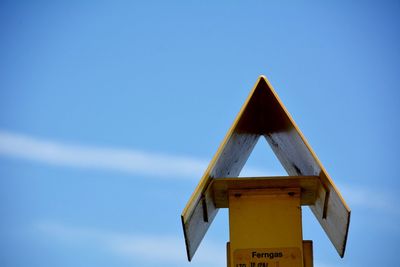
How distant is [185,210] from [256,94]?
164 centimetres

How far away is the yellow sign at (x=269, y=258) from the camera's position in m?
6.81

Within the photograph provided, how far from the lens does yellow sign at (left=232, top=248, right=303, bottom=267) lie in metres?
6.81

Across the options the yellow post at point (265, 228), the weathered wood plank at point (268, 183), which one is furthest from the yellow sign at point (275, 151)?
the yellow post at point (265, 228)

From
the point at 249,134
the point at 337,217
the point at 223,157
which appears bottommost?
the point at 337,217

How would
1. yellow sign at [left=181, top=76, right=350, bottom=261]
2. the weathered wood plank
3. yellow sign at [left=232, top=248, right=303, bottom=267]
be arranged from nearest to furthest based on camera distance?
yellow sign at [left=181, top=76, right=350, bottom=261] < yellow sign at [left=232, top=248, right=303, bottom=267] < the weathered wood plank

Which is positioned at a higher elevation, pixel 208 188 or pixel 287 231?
pixel 208 188

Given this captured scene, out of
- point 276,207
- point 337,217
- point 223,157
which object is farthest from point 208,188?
point 337,217

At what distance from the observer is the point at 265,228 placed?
6.96m

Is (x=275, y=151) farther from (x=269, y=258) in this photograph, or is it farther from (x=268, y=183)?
(x=269, y=258)

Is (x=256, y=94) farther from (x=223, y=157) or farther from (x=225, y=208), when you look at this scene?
(x=225, y=208)

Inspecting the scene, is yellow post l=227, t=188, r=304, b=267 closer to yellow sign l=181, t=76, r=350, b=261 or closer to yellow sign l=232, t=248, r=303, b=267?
yellow sign l=232, t=248, r=303, b=267

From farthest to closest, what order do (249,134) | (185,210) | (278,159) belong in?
1. (278,159)
2. (249,134)
3. (185,210)

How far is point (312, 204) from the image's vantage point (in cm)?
763

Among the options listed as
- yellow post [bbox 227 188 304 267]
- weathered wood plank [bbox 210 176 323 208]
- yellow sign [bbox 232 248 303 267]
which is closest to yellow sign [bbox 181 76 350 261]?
weathered wood plank [bbox 210 176 323 208]
